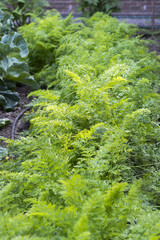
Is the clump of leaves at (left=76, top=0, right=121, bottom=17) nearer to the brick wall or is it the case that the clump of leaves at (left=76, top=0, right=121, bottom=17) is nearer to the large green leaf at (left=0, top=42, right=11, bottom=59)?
the brick wall

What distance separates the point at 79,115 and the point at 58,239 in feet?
4.39

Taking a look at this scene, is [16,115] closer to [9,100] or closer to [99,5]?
[9,100]

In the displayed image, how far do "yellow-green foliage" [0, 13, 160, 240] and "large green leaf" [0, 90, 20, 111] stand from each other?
978mm

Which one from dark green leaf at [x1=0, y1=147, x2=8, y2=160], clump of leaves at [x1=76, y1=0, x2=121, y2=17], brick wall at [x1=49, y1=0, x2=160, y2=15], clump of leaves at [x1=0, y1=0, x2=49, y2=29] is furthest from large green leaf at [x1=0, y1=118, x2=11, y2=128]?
brick wall at [x1=49, y1=0, x2=160, y2=15]

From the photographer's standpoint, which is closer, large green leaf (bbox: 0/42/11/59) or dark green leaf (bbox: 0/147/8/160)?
dark green leaf (bbox: 0/147/8/160)

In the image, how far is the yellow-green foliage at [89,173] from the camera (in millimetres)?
1529

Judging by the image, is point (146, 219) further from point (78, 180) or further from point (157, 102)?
point (157, 102)

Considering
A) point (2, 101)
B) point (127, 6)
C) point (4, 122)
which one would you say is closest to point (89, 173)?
point (4, 122)

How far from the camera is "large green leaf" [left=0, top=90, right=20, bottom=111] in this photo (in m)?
4.31

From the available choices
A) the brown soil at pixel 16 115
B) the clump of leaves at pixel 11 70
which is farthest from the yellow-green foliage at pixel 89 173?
the clump of leaves at pixel 11 70

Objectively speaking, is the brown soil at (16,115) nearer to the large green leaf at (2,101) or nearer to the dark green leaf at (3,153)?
the large green leaf at (2,101)

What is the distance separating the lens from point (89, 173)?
2088 millimetres

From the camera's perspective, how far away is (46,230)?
1.55m

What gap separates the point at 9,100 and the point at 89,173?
271 cm
